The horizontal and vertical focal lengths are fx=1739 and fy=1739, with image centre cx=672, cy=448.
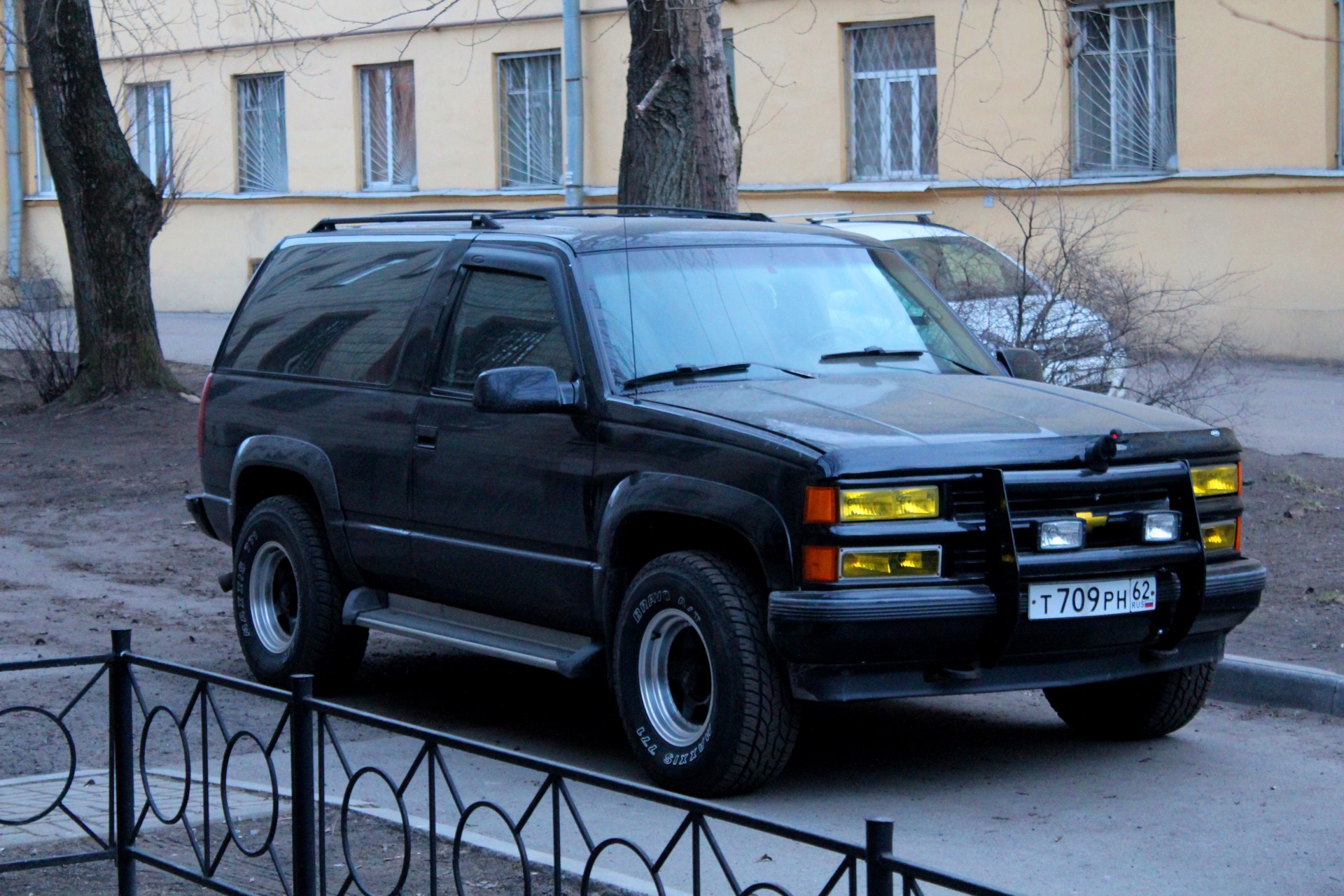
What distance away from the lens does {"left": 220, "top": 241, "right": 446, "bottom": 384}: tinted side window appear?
680 centimetres

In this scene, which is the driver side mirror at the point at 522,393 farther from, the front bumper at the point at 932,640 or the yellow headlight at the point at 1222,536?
the yellow headlight at the point at 1222,536

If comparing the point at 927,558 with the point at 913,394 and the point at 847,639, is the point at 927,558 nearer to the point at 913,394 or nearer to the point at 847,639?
the point at 847,639

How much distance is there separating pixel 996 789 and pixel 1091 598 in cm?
75

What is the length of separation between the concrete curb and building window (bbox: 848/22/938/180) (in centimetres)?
1428

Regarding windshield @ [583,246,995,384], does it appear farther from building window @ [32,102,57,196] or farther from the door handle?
building window @ [32,102,57,196]

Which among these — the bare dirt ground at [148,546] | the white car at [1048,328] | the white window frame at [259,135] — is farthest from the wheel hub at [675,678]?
the white window frame at [259,135]

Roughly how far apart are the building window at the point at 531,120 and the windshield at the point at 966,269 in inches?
502

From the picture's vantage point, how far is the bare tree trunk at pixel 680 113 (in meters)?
10.0

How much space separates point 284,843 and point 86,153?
11847 mm

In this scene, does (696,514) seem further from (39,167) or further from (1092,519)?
(39,167)

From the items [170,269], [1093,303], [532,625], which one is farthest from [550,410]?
[170,269]

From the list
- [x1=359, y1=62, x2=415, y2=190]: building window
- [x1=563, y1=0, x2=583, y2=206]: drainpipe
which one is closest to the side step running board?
[x1=563, y1=0, x2=583, y2=206]: drainpipe

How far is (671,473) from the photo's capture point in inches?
215

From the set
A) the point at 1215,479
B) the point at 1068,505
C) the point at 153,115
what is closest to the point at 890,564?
the point at 1068,505
